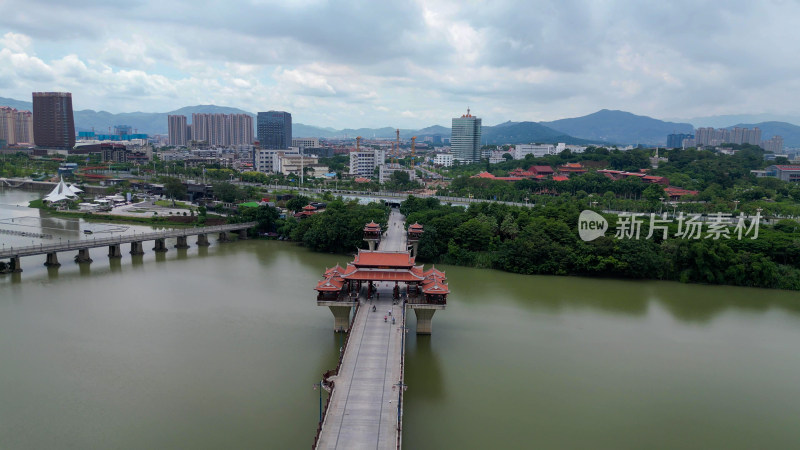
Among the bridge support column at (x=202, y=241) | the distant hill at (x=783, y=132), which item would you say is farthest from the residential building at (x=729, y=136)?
the bridge support column at (x=202, y=241)

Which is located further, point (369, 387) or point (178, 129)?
point (178, 129)

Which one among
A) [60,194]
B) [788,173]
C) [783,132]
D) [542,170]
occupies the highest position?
[783,132]

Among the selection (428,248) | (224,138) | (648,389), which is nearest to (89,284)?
(428,248)

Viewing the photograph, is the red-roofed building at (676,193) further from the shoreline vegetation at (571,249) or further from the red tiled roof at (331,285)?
the red tiled roof at (331,285)

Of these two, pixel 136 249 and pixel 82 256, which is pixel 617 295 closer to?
pixel 136 249

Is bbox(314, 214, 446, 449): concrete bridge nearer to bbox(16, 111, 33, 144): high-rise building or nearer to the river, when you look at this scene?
the river

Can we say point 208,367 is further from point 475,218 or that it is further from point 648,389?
point 475,218

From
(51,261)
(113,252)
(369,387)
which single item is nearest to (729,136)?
(113,252)
